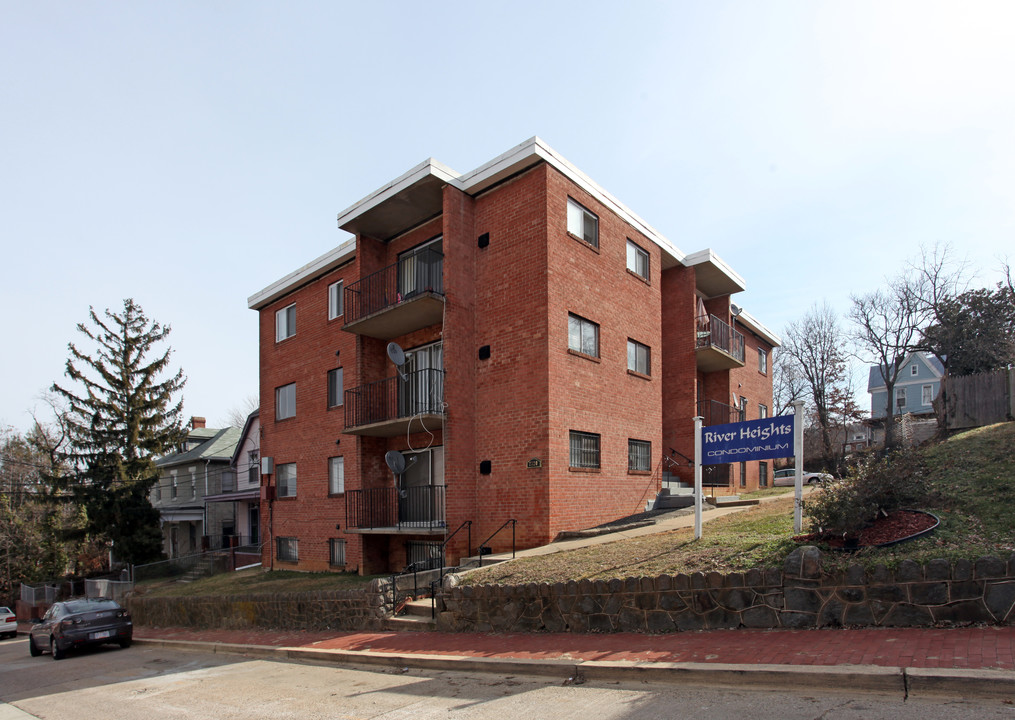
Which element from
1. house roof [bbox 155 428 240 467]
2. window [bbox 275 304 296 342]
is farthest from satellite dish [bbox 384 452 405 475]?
house roof [bbox 155 428 240 467]

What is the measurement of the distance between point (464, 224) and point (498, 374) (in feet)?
12.8

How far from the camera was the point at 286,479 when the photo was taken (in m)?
23.4

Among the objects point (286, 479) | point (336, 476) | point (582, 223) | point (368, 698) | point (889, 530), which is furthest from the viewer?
point (286, 479)

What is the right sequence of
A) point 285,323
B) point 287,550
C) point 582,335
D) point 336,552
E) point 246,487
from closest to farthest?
point 582,335, point 336,552, point 287,550, point 285,323, point 246,487

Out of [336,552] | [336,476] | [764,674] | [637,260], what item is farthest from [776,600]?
[336,476]

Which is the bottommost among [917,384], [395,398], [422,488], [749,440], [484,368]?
[422,488]

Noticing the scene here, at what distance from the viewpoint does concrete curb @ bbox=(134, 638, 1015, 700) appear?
550 centimetres

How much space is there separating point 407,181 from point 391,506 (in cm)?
855

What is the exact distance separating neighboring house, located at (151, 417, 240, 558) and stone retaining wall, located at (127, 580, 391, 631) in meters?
15.4

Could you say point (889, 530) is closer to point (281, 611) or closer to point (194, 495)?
point (281, 611)

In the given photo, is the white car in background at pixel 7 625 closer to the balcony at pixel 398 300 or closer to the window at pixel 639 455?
the balcony at pixel 398 300

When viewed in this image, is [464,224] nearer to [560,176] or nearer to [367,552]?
[560,176]

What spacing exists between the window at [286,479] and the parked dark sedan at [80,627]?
658cm

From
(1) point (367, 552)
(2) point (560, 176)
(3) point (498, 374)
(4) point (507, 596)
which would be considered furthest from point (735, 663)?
(1) point (367, 552)
